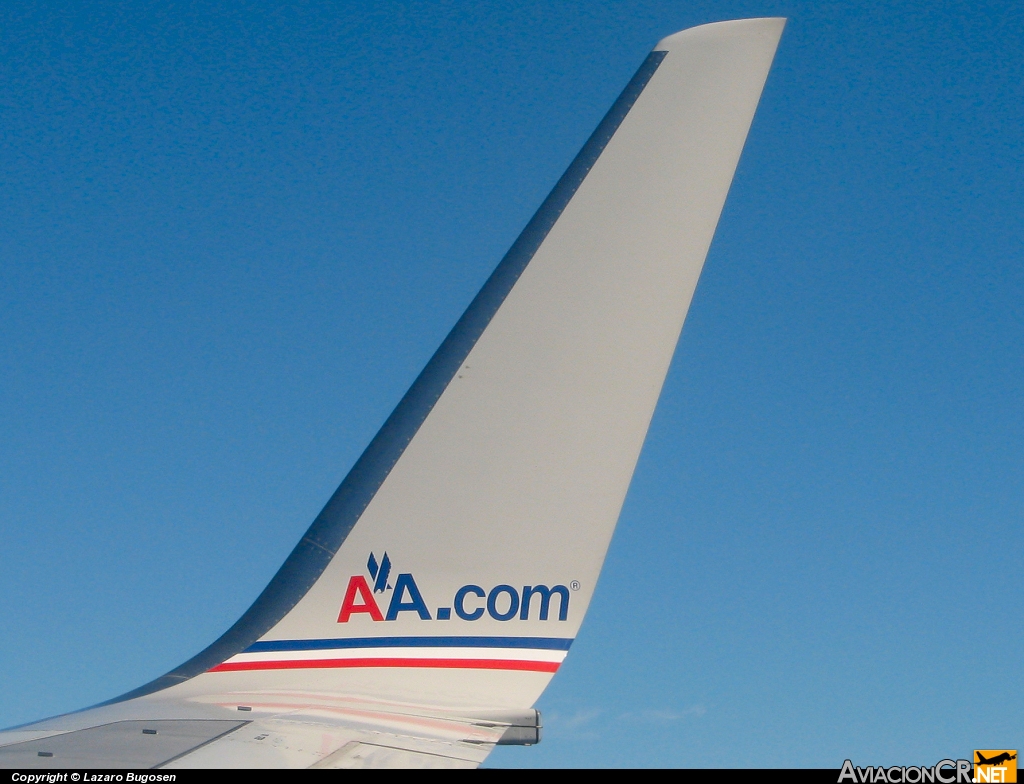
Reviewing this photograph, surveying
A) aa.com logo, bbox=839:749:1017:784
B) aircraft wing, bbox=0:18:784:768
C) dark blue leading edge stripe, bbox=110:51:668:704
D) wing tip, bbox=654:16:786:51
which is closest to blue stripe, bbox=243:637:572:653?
aircraft wing, bbox=0:18:784:768

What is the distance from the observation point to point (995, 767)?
3.84m

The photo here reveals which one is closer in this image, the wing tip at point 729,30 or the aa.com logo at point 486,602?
the aa.com logo at point 486,602

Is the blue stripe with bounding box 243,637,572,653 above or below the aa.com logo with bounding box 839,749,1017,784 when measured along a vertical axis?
above

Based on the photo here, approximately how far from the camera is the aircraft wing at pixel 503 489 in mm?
4531

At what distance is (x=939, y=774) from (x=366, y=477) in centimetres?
307

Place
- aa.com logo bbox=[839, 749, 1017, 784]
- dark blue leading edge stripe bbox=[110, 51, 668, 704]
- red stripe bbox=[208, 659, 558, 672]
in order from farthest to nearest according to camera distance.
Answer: dark blue leading edge stripe bbox=[110, 51, 668, 704], red stripe bbox=[208, 659, 558, 672], aa.com logo bbox=[839, 749, 1017, 784]

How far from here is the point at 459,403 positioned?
15.6 ft

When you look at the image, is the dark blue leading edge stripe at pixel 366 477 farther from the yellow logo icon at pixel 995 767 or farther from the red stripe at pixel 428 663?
the yellow logo icon at pixel 995 767

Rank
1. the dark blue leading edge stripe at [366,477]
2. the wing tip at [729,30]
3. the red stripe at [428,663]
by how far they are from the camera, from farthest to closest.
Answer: the wing tip at [729,30]
the dark blue leading edge stripe at [366,477]
the red stripe at [428,663]

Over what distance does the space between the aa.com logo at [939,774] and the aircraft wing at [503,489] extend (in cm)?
147

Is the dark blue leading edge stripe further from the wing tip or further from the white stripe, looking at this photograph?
the wing tip

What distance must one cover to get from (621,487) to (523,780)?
1738mm

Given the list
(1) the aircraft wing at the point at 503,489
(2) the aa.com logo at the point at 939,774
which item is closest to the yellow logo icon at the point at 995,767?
(2) the aa.com logo at the point at 939,774

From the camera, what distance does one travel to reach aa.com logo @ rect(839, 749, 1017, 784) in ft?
12.2
